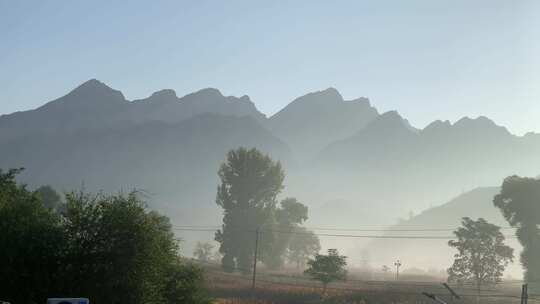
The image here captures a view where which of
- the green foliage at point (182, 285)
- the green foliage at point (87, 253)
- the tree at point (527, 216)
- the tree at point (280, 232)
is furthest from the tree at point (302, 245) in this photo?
the green foliage at point (87, 253)

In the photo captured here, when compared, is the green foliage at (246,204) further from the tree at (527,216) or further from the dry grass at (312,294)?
the tree at (527,216)

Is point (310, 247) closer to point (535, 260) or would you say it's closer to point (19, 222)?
point (535, 260)

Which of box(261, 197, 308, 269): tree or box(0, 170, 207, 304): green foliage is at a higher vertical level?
box(261, 197, 308, 269): tree

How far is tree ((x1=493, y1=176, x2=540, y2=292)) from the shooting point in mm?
75125

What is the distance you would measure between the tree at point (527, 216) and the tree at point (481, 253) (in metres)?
4.12

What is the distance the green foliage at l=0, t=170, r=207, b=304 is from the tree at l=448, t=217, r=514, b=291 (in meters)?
52.9

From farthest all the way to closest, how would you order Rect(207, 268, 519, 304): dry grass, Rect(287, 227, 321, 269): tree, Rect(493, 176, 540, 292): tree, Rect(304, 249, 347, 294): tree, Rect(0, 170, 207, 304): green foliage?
Rect(287, 227, 321, 269): tree
Rect(493, 176, 540, 292): tree
Rect(304, 249, 347, 294): tree
Rect(207, 268, 519, 304): dry grass
Rect(0, 170, 207, 304): green foliage

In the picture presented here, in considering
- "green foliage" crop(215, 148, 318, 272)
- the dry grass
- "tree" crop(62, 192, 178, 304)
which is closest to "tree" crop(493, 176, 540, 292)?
the dry grass

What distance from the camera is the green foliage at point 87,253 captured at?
98.2 feet

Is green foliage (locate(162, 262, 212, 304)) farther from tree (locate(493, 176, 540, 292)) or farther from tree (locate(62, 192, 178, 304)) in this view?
tree (locate(493, 176, 540, 292))

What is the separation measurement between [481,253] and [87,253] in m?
58.6

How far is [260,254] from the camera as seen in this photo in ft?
325

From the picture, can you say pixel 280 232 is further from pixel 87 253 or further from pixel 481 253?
pixel 87 253

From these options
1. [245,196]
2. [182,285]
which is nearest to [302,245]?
[245,196]
